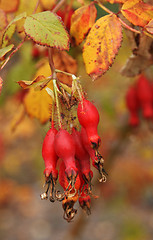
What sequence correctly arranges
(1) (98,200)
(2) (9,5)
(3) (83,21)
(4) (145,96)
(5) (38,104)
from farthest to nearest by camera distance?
(1) (98,200)
(4) (145,96)
(5) (38,104)
(2) (9,5)
(3) (83,21)

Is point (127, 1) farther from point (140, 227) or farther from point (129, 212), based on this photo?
point (129, 212)

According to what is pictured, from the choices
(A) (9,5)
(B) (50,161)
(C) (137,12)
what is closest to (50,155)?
(B) (50,161)

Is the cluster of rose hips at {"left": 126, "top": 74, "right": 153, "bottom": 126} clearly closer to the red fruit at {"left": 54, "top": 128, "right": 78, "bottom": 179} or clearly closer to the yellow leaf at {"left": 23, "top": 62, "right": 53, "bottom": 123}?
the yellow leaf at {"left": 23, "top": 62, "right": 53, "bottom": 123}

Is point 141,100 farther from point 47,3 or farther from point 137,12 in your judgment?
point 137,12

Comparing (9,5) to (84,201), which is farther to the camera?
(9,5)

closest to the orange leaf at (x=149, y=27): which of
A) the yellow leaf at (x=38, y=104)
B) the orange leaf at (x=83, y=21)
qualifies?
the orange leaf at (x=83, y=21)

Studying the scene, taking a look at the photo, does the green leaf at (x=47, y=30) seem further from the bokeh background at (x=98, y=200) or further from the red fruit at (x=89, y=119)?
the bokeh background at (x=98, y=200)

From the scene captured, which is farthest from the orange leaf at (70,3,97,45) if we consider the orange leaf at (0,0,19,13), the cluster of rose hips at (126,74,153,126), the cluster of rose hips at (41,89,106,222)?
the cluster of rose hips at (126,74,153,126)

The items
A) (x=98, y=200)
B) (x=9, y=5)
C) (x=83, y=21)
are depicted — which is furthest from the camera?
(x=98, y=200)
